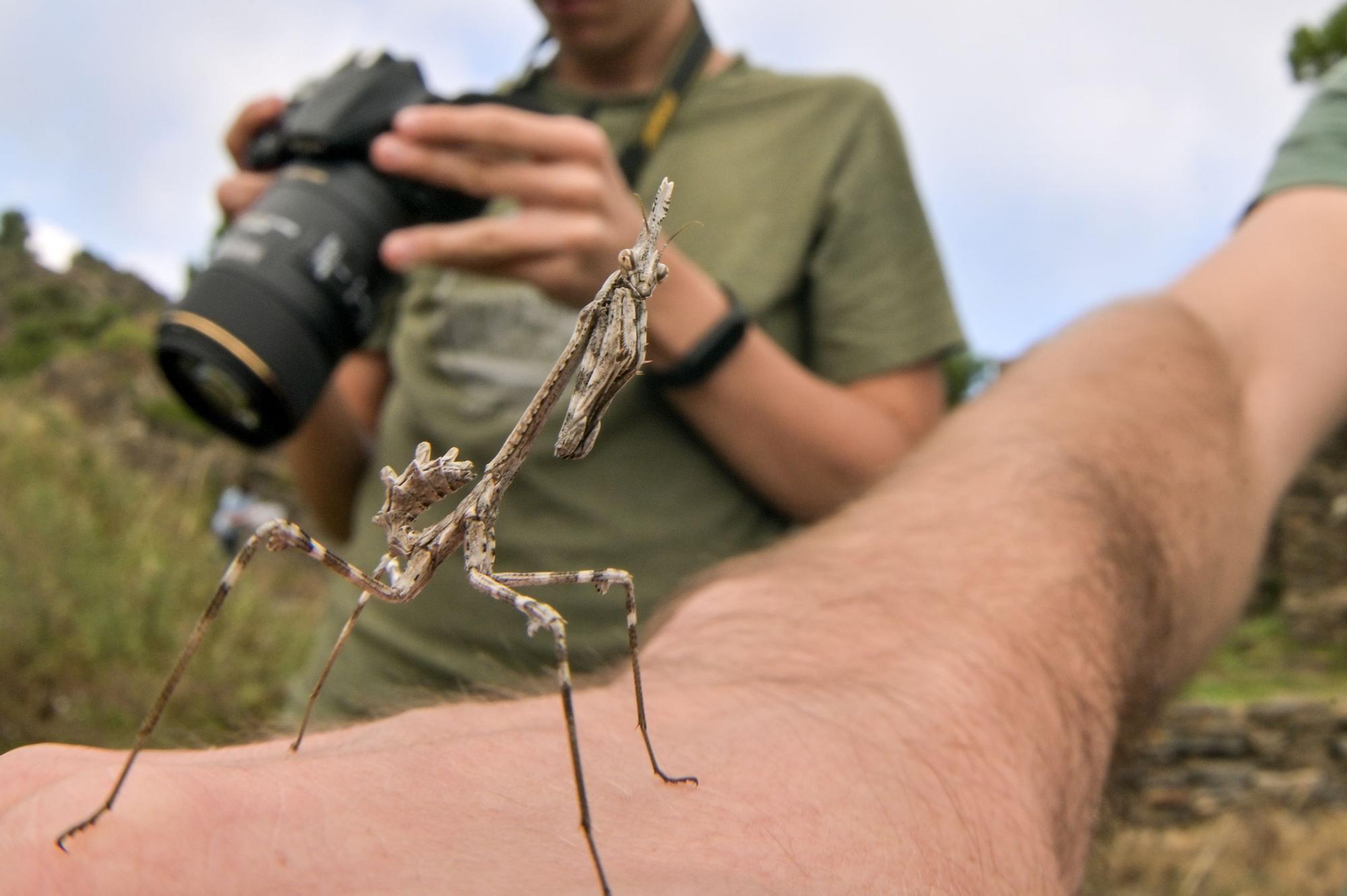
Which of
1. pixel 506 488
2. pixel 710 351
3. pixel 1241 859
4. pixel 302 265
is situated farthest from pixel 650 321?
pixel 1241 859

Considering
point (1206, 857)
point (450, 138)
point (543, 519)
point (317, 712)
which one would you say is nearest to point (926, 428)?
point (543, 519)

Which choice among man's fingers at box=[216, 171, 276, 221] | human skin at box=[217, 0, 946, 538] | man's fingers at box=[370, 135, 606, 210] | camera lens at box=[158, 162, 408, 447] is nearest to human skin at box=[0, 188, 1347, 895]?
human skin at box=[217, 0, 946, 538]

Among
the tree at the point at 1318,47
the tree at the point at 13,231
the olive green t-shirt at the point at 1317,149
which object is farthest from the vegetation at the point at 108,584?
the tree at the point at 1318,47

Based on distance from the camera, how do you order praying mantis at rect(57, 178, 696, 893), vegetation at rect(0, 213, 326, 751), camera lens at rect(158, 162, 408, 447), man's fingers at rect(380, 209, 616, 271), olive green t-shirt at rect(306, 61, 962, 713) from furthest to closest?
vegetation at rect(0, 213, 326, 751) → olive green t-shirt at rect(306, 61, 962, 713) → man's fingers at rect(380, 209, 616, 271) → camera lens at rect(158, 162, 408, 447) → praying mantis at rect(57, 178, 696, 893)

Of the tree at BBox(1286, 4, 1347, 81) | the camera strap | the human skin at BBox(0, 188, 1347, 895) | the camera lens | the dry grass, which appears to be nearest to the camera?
the human skin at BBox(0, 188, 1347, 895)

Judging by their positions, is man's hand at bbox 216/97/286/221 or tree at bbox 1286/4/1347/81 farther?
tree at bbox 1286/4/1347/81

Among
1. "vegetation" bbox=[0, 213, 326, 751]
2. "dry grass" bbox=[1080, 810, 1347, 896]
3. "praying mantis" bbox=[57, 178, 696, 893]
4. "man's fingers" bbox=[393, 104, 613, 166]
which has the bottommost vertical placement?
"dry grass" bbox=[1080, 810, 1347, 896]

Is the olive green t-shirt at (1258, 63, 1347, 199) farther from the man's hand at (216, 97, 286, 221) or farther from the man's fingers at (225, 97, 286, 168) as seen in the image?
the man's fingers at (225, 97, 286, 168)
